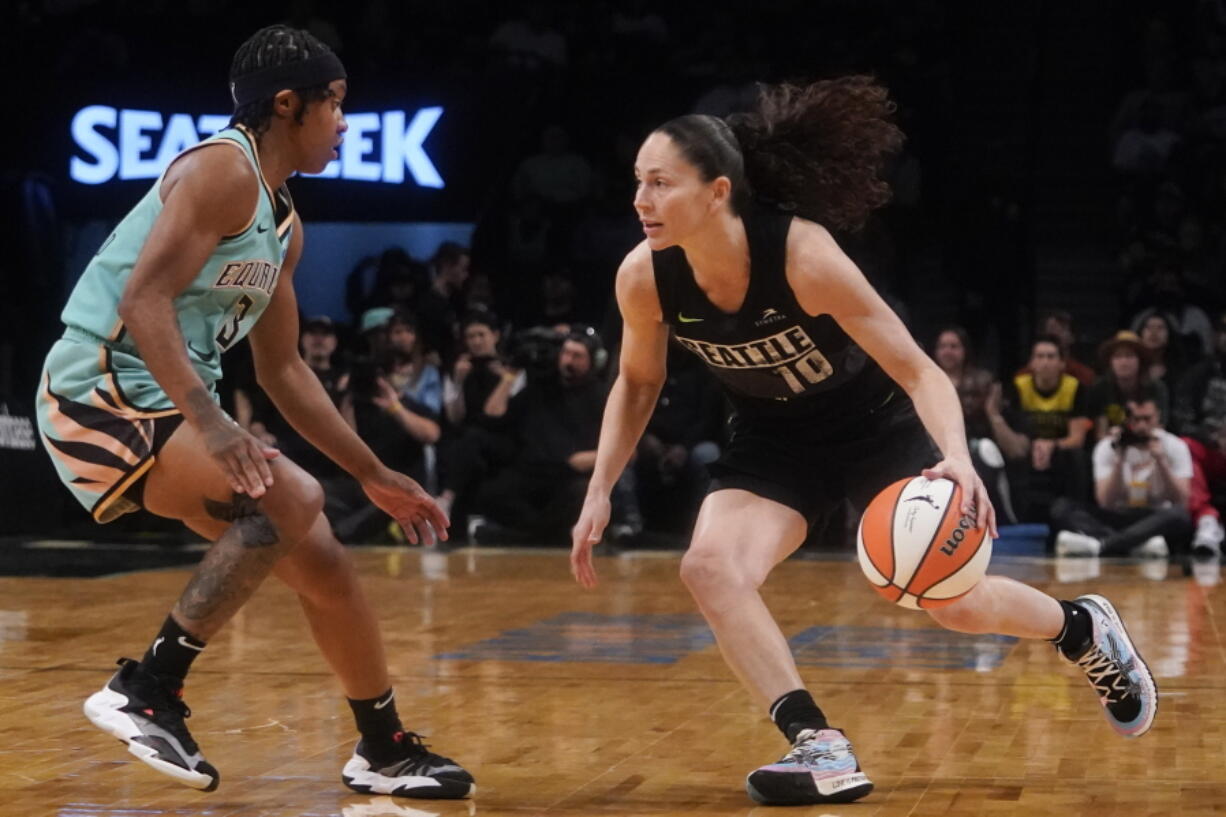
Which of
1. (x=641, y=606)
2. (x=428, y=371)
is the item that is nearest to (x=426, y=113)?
(x=428, y=371)

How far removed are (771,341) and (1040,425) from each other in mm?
7871

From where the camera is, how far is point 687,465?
38.0 ft

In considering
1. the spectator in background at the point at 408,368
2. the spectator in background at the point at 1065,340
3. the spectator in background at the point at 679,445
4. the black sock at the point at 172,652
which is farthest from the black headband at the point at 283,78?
the spectator in background at the point at 1065,340

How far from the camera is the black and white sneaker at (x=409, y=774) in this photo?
407 cm

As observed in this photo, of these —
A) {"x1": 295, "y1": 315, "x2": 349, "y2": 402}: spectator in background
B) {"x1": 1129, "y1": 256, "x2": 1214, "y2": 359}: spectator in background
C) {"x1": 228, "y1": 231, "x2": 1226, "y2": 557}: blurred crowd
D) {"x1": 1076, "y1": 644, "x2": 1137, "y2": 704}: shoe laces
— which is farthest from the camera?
{"x1": 1129, "y1": 256, "x2": 1214, "y2": 359}: spectator in background

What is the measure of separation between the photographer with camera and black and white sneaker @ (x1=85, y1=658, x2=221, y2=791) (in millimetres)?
7749

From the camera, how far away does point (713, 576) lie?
414 centimetres

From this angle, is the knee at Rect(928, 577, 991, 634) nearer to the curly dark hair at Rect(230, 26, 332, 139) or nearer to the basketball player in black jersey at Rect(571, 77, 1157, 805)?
the basketball player in black jersey at Rect(571, 77, 1157, 805)

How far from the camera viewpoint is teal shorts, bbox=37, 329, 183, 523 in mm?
3791

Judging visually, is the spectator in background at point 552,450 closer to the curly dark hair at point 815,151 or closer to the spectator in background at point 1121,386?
the spectator in background at point 1121,386

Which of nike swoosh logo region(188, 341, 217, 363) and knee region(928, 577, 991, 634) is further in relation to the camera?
knee region(928, 577, 991, 634)

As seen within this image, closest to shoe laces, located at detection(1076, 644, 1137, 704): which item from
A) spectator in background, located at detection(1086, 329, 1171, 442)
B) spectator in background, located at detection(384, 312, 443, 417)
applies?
spectator in background, located at detection(1086, 329, 1171, 442)

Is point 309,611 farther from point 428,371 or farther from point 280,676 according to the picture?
point 428,371

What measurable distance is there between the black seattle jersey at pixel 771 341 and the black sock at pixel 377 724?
109 cm
